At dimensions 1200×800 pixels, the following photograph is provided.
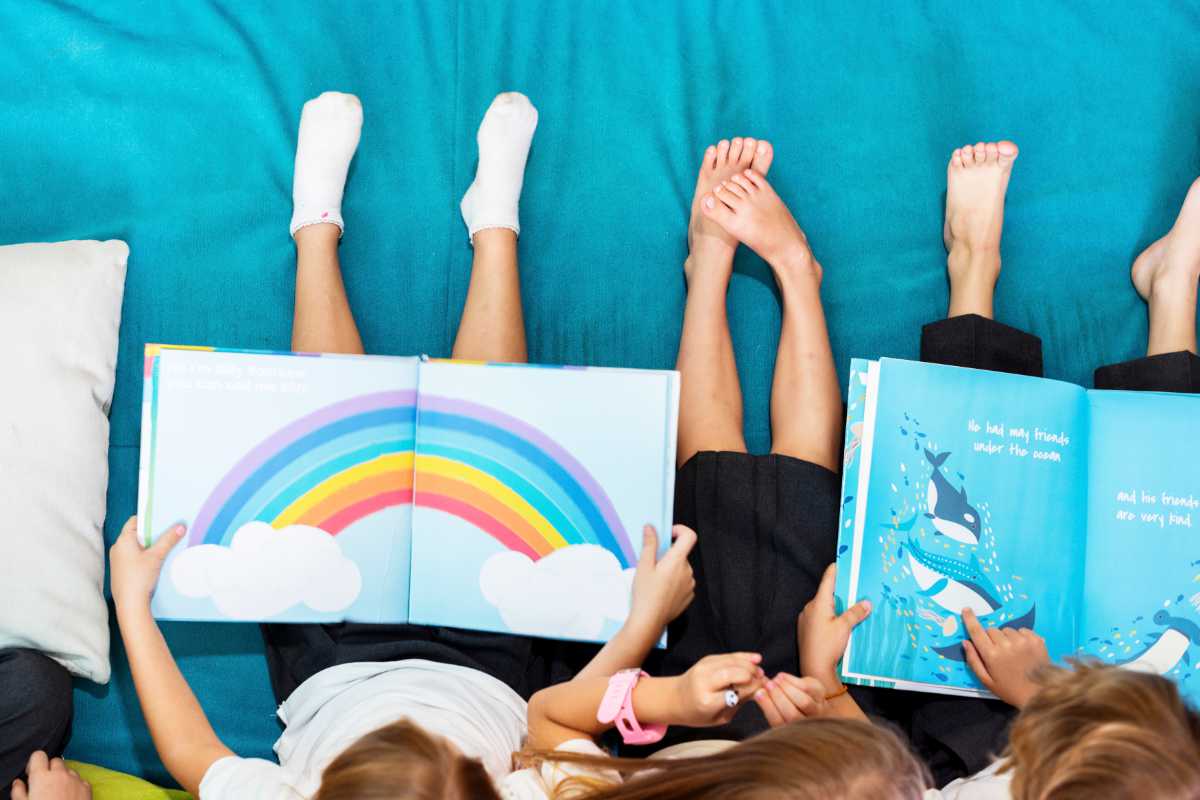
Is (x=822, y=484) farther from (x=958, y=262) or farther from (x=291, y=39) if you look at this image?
(x=291, y=39)

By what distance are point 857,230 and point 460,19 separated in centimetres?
53

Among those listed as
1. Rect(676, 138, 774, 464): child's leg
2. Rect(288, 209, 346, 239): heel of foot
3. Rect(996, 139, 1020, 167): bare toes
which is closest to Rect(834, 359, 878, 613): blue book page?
Rect(676, 138, 774, 464): child's leg

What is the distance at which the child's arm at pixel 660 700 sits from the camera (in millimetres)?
830

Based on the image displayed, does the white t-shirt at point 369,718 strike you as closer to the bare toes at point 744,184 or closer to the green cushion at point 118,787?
the green cushion at point 118,787

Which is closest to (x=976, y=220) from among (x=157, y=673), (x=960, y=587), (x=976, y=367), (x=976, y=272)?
(x=976, y=272)

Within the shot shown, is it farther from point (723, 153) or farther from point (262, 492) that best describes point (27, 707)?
point (723, 153)

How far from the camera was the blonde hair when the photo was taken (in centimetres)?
71

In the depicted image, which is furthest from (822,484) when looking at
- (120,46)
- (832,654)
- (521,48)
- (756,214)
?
(120,46)

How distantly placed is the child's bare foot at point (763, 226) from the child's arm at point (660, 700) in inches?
19.0

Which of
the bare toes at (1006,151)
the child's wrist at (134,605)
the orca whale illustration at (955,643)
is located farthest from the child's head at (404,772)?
the bare toes at (1006,151)

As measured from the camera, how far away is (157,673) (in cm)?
102

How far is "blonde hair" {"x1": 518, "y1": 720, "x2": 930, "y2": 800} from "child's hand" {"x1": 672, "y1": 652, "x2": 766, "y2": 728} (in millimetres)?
66

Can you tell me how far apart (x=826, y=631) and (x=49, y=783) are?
2.41ft

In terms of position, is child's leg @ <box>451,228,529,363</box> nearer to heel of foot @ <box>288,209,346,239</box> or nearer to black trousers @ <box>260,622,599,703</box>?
heel of foot @ <box>288,209,346,239</box>
